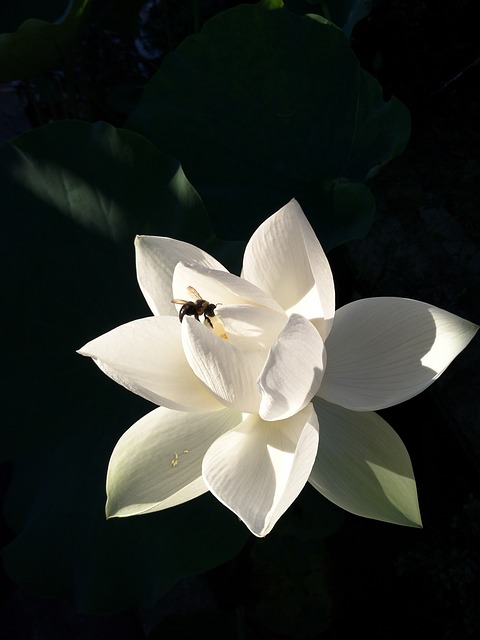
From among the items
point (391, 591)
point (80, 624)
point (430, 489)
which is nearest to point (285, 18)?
point (430, 489)

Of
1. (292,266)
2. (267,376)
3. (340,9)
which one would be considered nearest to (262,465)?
(267,376)

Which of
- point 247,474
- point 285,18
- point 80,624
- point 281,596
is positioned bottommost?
point 80,624

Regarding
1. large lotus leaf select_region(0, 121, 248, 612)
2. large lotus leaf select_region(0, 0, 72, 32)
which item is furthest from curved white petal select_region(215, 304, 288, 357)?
large lotus leaf select_region(0, 0, 72, 32)

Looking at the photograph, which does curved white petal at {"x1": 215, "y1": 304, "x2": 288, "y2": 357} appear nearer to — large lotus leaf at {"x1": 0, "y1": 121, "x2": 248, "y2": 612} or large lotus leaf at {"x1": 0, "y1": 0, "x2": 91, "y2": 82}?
large lotus leaf at {"x1": 0, "y1": 121, "x2": 248, "y2": 612}

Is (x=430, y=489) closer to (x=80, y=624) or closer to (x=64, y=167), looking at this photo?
(x=80, y=624)

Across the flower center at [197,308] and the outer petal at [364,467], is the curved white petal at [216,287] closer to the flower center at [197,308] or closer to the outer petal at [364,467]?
the flower center at [197,308]

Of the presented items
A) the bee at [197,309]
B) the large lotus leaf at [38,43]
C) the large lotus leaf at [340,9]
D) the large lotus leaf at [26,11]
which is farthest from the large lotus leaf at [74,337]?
the large lotus leaf at [26,11]
